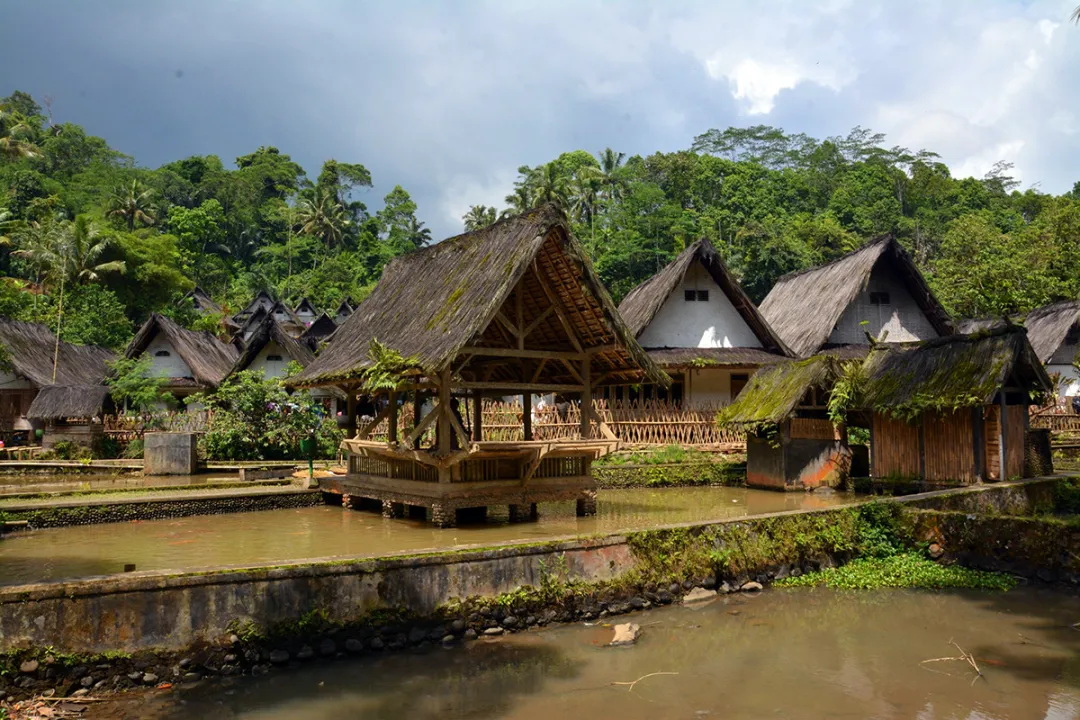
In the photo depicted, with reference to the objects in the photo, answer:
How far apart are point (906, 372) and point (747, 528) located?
290 inches

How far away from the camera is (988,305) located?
37.8m

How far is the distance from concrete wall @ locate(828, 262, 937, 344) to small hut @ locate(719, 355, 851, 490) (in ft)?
32.6

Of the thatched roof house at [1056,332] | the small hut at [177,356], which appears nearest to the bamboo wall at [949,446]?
the thatched roof house at [1056,332]

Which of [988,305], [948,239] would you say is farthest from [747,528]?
[948,239]

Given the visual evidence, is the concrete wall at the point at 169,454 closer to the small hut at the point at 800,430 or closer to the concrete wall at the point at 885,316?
the small hut at the point at 800,430

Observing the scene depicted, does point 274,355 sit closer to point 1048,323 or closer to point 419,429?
point 419,429

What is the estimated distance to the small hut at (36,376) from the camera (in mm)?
28250

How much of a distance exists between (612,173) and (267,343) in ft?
134

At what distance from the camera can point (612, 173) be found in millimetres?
65438

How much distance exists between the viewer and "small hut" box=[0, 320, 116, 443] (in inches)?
1112

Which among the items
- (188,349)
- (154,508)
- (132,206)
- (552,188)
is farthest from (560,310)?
(132,206)

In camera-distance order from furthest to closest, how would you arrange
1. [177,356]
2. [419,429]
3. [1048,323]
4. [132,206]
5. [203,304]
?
[132,206] < [203,304] < [1048,323] < [177,356] < [419,429]

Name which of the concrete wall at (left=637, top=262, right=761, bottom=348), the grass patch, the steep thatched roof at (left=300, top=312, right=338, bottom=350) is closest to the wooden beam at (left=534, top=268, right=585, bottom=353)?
the grass patch

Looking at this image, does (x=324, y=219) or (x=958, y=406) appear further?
(x=324, y=219)
